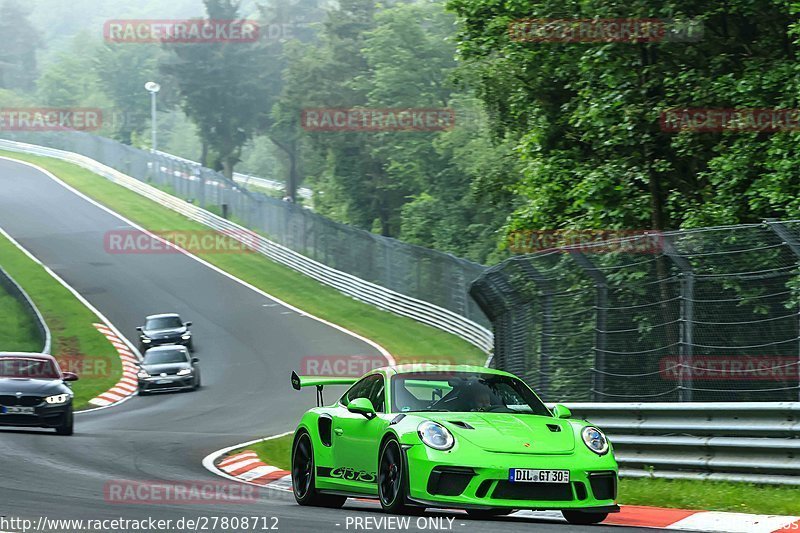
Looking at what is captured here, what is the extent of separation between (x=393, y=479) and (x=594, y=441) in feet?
4.75

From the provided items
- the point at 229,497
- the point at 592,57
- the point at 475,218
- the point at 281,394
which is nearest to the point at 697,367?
the point at 229,497

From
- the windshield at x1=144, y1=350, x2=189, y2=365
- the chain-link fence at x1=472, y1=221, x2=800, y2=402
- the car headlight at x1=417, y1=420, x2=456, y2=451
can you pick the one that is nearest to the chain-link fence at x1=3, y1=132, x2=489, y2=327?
the windshield at x1=144, y1=350, x2=189, y2=365

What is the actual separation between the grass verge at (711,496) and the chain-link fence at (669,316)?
2.54 ft

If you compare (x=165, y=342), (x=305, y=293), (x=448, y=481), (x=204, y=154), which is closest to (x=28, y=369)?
(x=448, y=481)

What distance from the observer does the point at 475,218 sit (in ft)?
206

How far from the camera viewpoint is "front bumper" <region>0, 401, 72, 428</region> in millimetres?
19750

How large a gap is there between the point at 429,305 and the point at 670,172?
22.3 meters

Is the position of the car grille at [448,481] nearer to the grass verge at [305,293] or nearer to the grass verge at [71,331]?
the grass verge at [71,331]

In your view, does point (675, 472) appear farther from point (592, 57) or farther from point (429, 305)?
point (429, 305)

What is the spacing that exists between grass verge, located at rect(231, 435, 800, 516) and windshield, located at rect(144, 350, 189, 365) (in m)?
21.8

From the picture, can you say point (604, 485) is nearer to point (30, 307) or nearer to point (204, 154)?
point (30, 307)

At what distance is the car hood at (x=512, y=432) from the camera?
8891mm

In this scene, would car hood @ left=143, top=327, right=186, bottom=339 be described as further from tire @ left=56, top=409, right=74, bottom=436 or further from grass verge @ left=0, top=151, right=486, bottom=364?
tire @ left=56, top=409, right=74, bottom=436

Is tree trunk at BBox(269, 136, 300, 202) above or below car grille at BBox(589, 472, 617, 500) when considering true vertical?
below
